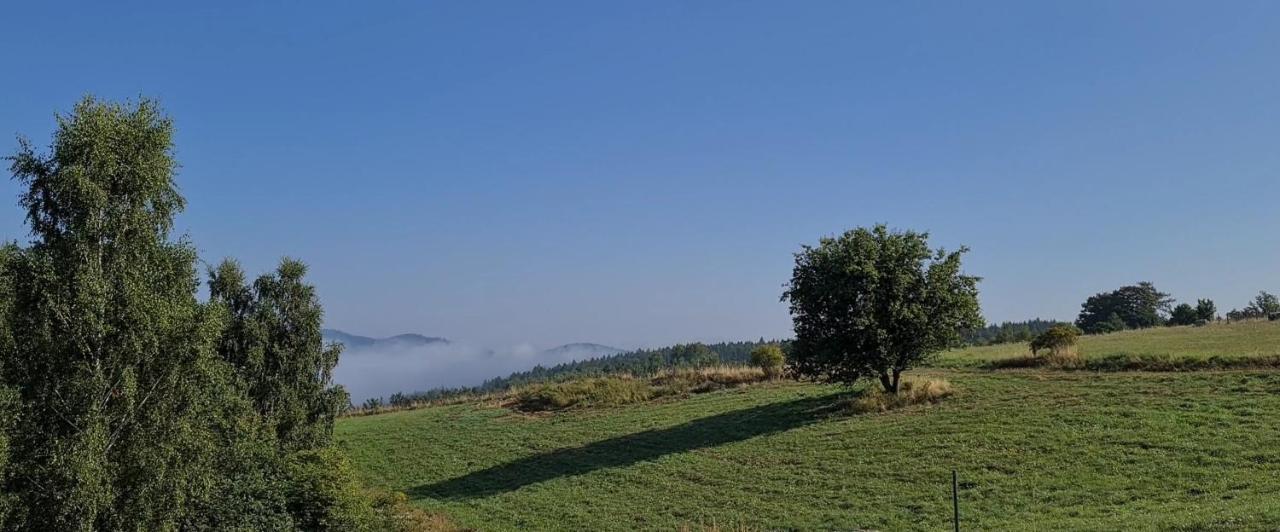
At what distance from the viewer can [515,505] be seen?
26938 mm

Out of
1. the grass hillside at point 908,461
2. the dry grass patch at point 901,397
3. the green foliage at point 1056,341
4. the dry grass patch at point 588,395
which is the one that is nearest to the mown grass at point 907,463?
the grass hillside at point 908,461

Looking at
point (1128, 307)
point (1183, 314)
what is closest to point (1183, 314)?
point (1183, 314)

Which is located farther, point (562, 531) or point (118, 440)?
point (562, 531)

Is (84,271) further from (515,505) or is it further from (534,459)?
(534,459)

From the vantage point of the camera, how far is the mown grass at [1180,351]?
34.0 meters

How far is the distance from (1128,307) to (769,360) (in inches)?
4156

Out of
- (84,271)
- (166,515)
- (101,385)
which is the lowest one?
(166,515)

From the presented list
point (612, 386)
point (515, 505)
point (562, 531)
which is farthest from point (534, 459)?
point (612, 386)

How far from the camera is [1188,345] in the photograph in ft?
137

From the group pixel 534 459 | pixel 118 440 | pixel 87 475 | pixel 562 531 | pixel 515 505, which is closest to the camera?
pixel 87 475

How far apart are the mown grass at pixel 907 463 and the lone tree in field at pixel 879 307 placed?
2.56m

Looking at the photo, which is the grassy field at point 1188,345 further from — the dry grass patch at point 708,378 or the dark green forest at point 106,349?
the dark green forest at point 106,349

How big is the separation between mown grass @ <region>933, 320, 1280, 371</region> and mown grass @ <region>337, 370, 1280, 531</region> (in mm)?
1987

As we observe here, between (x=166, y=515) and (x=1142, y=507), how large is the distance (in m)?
22.2
